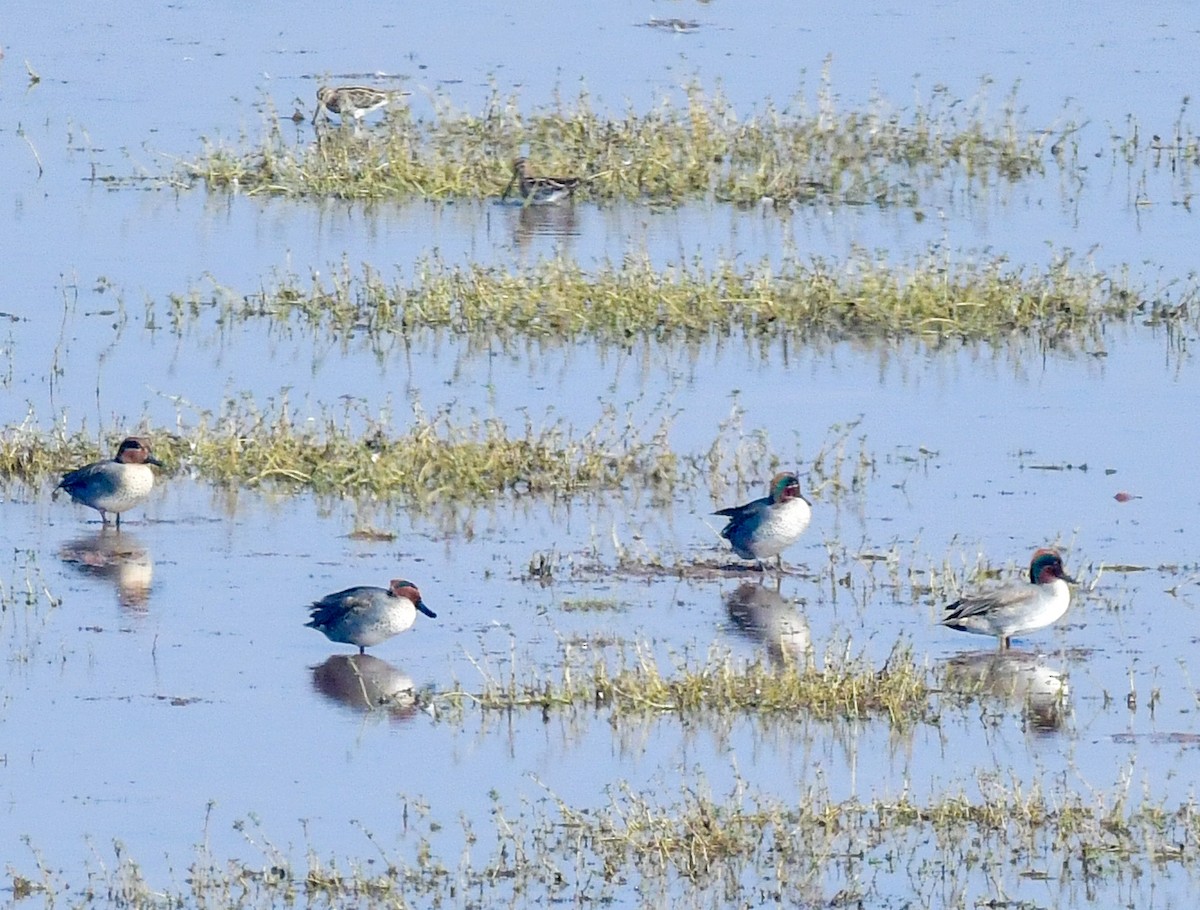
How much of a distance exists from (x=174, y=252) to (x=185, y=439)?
649cm

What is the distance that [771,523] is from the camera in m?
13.4

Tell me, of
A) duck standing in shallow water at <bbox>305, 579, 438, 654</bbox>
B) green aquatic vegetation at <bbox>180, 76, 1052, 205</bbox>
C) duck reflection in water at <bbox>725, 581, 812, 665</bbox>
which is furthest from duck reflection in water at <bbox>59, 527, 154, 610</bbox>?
green aquatic vegetation at <bbox>180, 76, 1052, 205</bbox>

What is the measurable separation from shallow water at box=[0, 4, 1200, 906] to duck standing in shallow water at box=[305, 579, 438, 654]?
17 cm

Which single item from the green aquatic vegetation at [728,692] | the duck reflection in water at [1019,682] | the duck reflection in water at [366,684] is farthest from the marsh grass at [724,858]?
the duck reflection in water at [366,684]

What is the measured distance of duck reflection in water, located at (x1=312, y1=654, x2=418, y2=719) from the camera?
11.6 m

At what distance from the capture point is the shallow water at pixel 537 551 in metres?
10.5

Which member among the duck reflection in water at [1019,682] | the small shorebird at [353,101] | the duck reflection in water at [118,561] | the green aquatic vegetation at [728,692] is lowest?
the duck reflection in water at [118,561]

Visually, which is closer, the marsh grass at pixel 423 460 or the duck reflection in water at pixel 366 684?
the duck reflection in water at pixel 366 684

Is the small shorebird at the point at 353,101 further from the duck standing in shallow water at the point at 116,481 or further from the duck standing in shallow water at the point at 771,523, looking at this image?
the duck standing in shallow water at the point at 771,523

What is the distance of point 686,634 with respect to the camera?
1254 centimetres

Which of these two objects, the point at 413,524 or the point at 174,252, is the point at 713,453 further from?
the point at 174,252

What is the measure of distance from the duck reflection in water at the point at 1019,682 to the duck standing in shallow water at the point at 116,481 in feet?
14.7

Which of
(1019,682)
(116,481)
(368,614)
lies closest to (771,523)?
(1019,682)

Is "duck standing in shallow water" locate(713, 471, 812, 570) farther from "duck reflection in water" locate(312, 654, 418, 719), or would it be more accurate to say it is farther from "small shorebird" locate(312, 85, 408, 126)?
"small shorebird" locate(312, 85, 408, 126)
